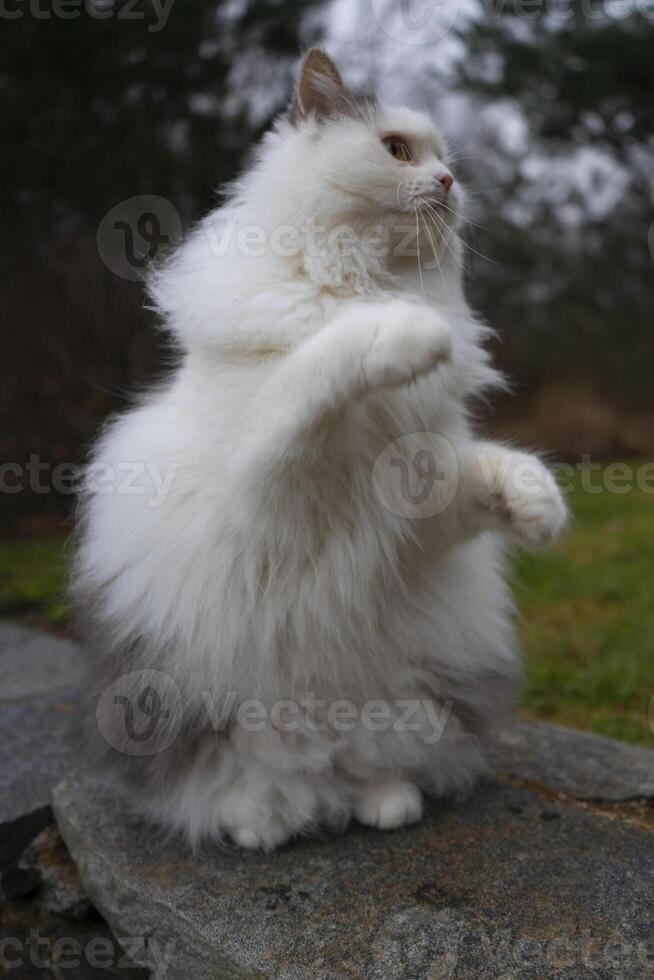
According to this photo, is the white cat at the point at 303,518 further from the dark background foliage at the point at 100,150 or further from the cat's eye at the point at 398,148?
the dark background foliage at the point at 100,150

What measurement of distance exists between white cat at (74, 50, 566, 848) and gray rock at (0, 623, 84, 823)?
47 cm

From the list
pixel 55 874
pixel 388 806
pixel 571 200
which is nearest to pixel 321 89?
pixel 388 806

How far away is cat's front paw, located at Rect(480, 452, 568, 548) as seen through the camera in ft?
5.17

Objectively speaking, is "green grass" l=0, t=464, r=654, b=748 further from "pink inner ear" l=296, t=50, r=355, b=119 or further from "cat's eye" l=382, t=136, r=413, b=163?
"pink inner ear" l=296, t=50, r=355, b=119

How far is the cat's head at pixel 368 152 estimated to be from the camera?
1.66 metres

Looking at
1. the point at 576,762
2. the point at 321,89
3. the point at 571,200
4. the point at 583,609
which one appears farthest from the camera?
the point at 571,200

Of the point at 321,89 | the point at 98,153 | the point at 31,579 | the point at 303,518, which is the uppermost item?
the point at 321,89

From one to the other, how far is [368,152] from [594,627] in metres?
2.74

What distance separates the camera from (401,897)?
64.0 inches

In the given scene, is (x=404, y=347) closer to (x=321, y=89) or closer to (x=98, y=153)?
(x=321, y=89)

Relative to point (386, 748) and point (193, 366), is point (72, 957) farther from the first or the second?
point (193, 366)

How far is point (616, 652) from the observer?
3432mm

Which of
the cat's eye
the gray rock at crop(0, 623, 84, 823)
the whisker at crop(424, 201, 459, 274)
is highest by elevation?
the cat's eye

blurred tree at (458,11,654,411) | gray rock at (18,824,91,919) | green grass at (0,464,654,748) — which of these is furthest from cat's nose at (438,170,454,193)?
blurred tree at (458,11,654,411)
